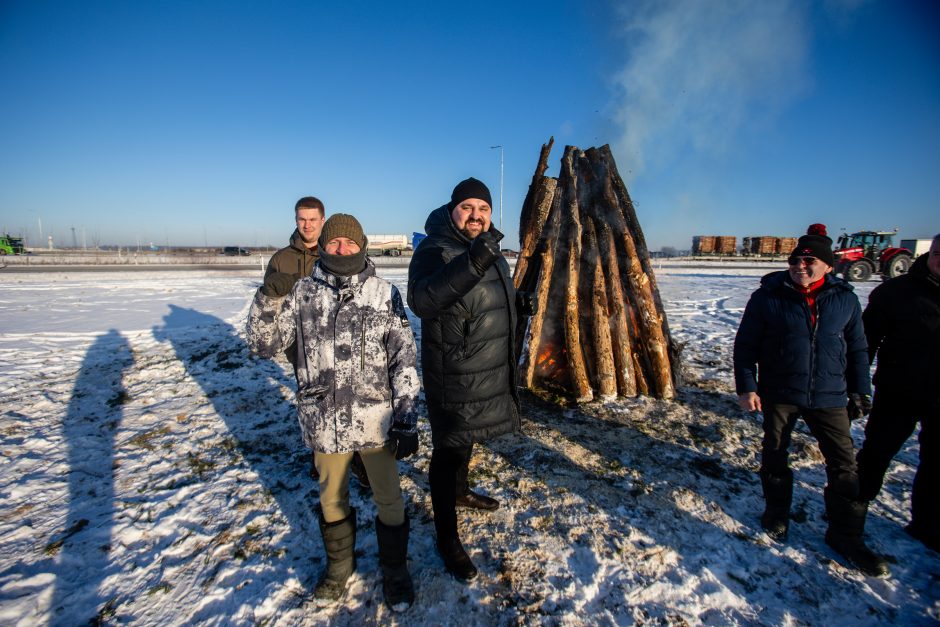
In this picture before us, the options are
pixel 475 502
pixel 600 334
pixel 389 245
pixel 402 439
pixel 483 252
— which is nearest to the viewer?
pixel 483 252

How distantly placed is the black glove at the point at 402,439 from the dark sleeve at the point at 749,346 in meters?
2.20

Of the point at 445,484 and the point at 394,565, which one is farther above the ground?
the point at 445,484

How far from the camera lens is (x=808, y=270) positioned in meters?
2.60

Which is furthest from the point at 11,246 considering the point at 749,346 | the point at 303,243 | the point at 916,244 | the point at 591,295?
the point at 916,244

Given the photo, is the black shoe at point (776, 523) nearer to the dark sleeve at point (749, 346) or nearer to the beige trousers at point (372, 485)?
the dark sleeve at point (749, 346)

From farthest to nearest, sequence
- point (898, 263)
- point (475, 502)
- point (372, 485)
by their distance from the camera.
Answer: point (898, 263), point (475, 502), point (372, 485)

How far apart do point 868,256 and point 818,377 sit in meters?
23.8

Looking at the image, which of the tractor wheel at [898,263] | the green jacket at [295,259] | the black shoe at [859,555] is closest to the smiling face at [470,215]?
the green jacket at [295,259]

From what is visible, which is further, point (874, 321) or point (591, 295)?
point (591, 295)

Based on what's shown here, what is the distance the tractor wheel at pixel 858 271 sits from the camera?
18.6m

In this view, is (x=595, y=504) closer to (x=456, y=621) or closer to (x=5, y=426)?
(x=456, y=621)

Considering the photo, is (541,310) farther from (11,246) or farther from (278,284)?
(11,246)

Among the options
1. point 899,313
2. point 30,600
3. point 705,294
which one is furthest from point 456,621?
point 705,294

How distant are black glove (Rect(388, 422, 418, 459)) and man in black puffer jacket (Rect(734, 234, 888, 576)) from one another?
2148mm
